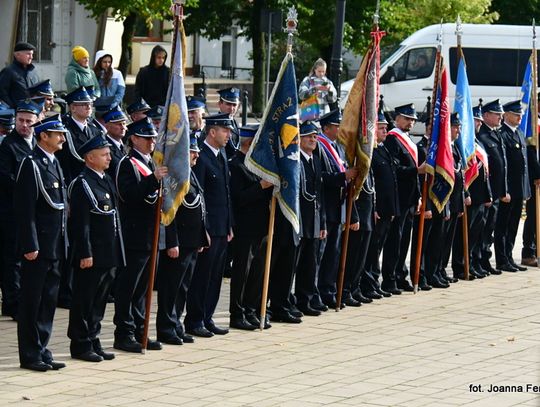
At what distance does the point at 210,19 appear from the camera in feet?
131

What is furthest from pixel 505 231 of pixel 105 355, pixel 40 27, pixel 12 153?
pixel 40 27

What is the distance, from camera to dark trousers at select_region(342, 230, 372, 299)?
1398 centimetres

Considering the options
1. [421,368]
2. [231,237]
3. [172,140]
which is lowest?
[421,368]

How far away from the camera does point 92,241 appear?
10656 millimetres

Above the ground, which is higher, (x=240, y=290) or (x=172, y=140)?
(x=172, y=140)

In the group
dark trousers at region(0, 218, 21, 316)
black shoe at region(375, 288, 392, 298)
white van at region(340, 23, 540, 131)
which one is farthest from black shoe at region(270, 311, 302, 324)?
white van at region(340, 23, 540, 131)

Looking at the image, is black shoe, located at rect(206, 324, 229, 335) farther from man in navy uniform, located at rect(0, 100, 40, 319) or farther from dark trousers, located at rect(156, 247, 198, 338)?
man in navy uniform, located at rect(0, 100, 40, 319)

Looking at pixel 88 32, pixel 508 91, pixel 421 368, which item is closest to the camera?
pixel 421 368

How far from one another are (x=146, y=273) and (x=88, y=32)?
2888 cm

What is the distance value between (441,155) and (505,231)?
2721 mm

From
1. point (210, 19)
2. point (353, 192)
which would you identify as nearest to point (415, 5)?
point (210, 19)

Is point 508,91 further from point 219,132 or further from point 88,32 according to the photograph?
point 219,132

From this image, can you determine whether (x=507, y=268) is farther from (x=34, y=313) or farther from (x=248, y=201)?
(x=34, y=313)

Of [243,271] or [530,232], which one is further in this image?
[530,232]
